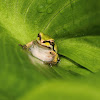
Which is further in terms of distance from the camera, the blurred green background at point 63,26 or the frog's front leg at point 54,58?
the frog's front leg at point 54,58

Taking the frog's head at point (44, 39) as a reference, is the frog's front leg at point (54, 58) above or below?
below

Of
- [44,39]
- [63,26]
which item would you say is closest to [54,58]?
[44,39]

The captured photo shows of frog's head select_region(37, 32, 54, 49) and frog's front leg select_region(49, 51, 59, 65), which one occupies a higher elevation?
frog's head select_region(37, 32, 54, 49)

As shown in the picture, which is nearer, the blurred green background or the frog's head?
the blurred green background

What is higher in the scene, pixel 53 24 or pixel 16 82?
pixel 53 24

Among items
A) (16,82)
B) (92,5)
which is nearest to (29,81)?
(16,82)

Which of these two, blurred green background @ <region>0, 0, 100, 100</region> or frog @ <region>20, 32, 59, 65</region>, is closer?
blurred green background @ <region>0, 0, 100, 100</region>

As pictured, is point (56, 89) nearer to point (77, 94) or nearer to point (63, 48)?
point (77, 94)

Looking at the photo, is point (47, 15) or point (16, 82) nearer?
point (16, 82)
